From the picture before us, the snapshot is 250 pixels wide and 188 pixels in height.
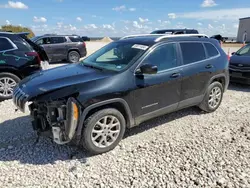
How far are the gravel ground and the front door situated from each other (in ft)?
1.63

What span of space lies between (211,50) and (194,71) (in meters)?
0.87

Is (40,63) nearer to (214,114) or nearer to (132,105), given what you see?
(132,105)

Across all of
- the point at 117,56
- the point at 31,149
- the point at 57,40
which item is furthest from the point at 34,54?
the point at 57,40

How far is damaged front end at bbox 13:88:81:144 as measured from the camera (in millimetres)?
2892

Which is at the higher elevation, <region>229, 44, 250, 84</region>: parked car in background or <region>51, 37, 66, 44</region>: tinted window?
<region>51, 37, 66, 44</region>: tinted window

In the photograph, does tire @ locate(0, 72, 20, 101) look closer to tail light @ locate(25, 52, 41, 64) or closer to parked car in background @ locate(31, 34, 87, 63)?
tail light @ locate(25, 52, 41, 64)

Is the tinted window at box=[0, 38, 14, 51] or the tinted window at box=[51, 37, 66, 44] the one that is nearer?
the tinted window at box=[0, 38, 14, 51]

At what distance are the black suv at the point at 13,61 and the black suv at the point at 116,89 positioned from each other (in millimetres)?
2288

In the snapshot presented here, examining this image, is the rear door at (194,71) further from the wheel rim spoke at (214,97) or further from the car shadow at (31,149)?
the car shadow at (31,149)

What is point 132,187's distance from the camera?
8.72 ft

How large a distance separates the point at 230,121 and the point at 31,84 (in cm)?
386

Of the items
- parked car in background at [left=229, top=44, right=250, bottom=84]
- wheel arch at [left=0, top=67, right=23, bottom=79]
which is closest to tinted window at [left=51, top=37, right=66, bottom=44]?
wheel arch at [left=0, top=67, right=23, bottom=79]

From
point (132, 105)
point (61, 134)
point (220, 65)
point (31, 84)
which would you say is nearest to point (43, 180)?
point (61, 134)

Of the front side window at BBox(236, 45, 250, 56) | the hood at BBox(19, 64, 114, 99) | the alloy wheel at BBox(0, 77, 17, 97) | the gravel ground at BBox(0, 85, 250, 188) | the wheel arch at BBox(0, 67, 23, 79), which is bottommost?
the gravel ground at BBox(0, 85, 250, 188)
